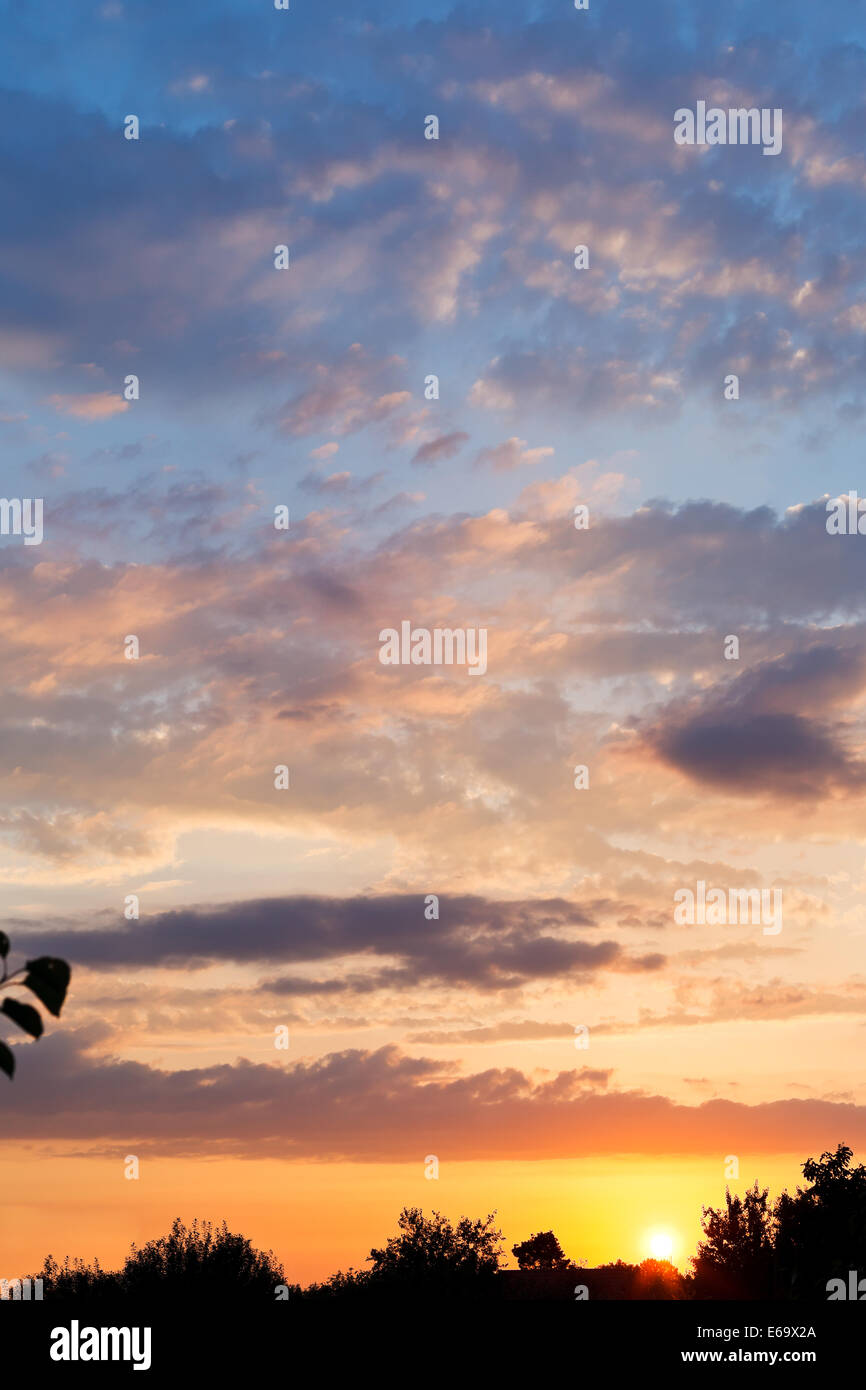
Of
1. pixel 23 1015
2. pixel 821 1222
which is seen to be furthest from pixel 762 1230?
pixel 23 1015

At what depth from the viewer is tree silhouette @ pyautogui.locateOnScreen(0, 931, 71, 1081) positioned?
538cm

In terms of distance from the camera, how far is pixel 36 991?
540 cm

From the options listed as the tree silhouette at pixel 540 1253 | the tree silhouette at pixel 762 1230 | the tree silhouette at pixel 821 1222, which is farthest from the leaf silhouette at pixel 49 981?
the tree silhouette at pixel 540 1253

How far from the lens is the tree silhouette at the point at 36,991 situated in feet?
17.6

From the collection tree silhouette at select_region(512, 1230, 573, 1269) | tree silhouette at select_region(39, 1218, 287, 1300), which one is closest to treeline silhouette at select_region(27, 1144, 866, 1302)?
tree silhouette at select_region(39, 1218, 287, 1300)

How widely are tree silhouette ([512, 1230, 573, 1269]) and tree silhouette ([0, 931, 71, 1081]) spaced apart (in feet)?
668

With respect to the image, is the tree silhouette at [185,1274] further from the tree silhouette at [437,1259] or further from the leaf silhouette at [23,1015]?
the leaf silhouette at [23,1015]

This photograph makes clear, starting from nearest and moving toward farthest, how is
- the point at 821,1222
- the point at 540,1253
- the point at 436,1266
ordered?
the point at 821,1222
the point at 436,1266
the point at 540,1253

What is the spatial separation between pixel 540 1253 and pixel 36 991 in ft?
680

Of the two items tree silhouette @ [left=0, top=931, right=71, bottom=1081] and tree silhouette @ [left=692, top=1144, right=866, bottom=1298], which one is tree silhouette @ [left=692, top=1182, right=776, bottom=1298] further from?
tree silhouette @ [left=0, top=931, right=71, bottom=1081]

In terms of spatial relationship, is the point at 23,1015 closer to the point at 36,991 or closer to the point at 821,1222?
the point at 36,991
